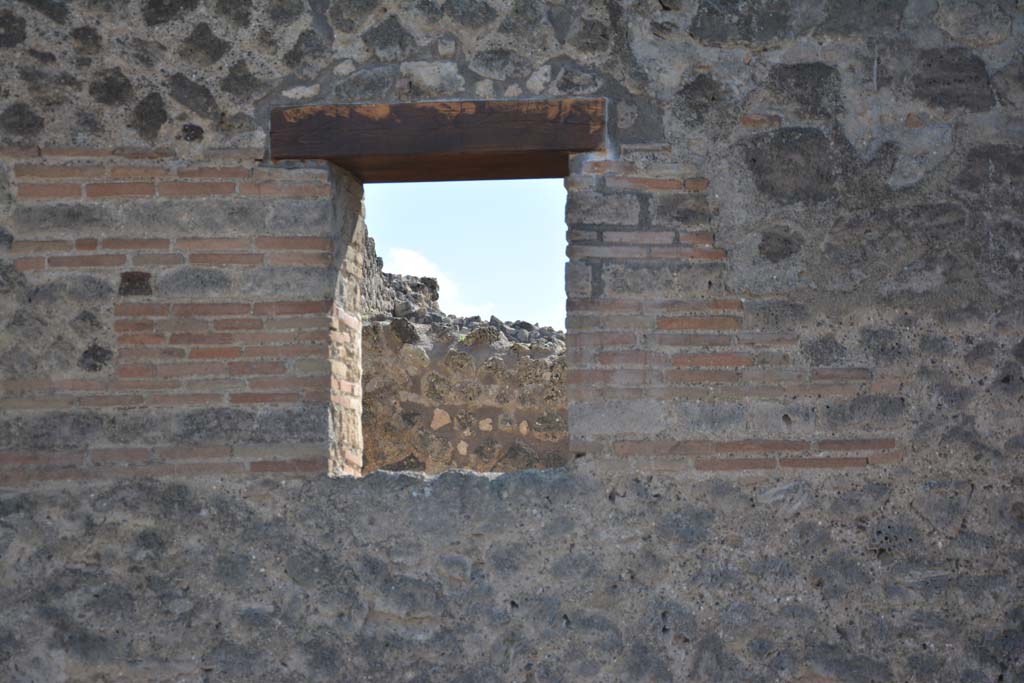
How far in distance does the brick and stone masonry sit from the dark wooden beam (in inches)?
2.5

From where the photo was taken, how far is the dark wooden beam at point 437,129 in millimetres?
4137

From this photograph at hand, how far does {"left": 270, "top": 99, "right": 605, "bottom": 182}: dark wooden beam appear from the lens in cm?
414

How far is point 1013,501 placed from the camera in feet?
13.4

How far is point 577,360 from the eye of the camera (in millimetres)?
4082

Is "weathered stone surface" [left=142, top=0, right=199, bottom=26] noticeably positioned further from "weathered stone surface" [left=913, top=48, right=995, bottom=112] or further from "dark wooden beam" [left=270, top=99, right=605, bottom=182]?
"weathered stone surface" [left=913, top=48, right=995, bottom=112]

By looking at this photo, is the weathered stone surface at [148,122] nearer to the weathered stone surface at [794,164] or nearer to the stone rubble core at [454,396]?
the weathered stone surface at [794,164]

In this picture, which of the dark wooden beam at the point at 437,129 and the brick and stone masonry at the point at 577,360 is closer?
the brick and stone masonry at the point at 577,360

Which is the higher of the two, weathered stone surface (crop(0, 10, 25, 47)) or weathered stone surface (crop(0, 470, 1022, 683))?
weathered stone surface (crop(0, 10, 25, 47))

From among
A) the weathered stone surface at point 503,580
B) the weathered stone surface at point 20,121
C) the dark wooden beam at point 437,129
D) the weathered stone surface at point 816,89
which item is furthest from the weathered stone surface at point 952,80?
the weathered stone surface at point 20,121

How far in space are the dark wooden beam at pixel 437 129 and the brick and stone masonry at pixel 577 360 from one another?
0.21 ft

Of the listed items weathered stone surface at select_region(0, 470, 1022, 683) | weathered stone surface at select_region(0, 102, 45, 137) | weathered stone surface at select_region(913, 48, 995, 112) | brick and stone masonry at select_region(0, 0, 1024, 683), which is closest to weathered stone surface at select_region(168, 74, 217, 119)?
brick and stone masonry at select_region(0, 0, 1024, 683)

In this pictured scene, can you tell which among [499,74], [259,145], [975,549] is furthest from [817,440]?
[259,145]

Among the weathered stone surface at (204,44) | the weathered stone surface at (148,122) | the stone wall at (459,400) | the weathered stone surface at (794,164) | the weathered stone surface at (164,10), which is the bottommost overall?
the stone wall at (459,400)

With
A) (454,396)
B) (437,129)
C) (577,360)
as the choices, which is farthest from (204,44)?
(454,396)
